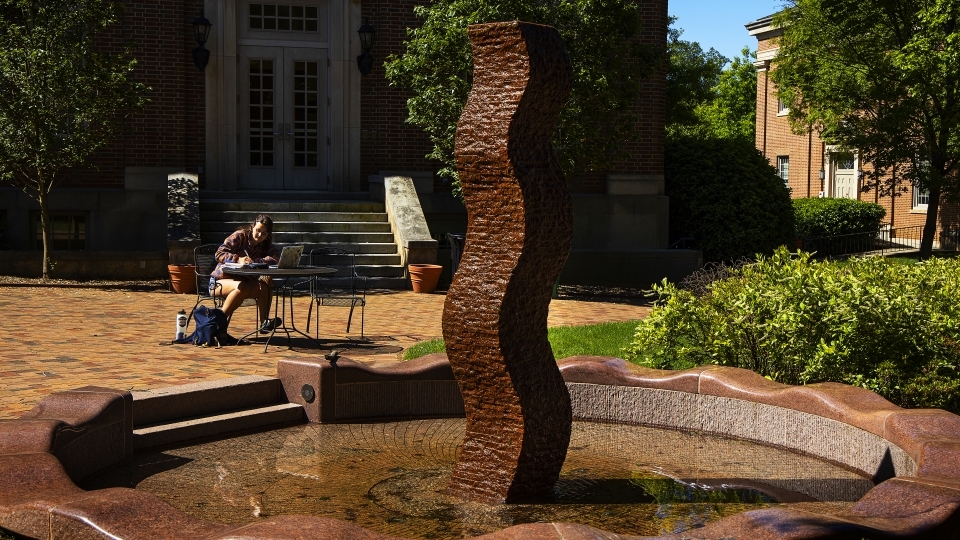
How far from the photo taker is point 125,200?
1823 cm

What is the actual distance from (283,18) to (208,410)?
1369cm

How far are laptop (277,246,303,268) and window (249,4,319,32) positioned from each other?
30.4 ft

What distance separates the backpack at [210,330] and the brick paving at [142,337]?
0.16 metres

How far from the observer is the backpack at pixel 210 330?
10523mm

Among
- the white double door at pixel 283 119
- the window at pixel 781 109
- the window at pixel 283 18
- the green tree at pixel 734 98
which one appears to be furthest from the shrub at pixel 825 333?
the green tree at pixel 734 98

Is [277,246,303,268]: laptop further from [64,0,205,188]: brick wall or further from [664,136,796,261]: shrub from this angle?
[664,136,796,261]: shrub

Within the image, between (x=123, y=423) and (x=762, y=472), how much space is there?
10.8 feet

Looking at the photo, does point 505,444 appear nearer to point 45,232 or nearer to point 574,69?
point 574,69

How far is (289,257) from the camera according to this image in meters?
10.7

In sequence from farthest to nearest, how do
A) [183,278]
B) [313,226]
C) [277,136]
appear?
[277,136]
[313,226]
[183,278]

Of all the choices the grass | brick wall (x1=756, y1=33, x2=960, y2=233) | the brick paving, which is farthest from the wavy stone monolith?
brick wall (x1=756, y1=33, x2=960, y2=233)

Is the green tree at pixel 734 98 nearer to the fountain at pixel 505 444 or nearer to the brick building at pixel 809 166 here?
the brick building at pixel 809 166

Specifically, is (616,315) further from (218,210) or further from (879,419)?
(879,419)

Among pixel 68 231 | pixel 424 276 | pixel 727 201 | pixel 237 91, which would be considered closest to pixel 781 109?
pixel 727 201
